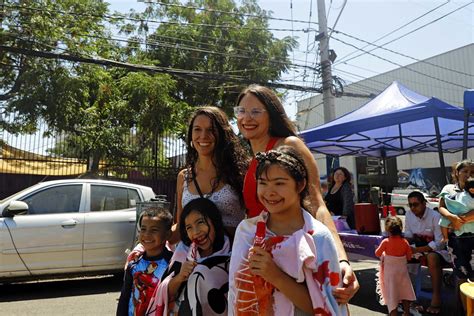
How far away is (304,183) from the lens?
1613 millimetres

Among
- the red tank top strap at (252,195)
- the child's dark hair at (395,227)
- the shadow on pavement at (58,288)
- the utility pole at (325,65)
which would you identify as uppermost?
the utility pole at (325,65)

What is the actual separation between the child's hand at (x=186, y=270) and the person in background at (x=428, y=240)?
3764 millimetres

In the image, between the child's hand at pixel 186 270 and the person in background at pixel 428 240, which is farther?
the person in background at pixel 428 240

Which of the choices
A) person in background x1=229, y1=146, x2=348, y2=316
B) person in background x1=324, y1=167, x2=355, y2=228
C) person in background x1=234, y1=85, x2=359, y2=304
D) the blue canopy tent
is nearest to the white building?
the blue canopy tent

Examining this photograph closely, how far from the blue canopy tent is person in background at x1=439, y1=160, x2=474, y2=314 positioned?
4.51 feet

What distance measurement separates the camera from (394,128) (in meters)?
8.48

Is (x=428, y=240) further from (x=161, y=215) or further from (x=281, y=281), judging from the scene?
(x=281, y=281)

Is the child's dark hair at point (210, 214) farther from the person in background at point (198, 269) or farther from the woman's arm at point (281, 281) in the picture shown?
the woman's arm at point (281, 281)

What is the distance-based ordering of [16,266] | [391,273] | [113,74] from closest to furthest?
[391,273] → [16,266] → [113,74]

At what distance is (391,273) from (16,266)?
480 centimetres

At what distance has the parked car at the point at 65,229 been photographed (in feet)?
17.3

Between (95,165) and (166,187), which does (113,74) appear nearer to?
(95,165)

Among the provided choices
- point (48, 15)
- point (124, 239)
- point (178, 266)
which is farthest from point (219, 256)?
point (48, 15)

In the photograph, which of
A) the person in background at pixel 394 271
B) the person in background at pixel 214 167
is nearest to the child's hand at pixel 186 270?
the person in background at pixel 214 167
